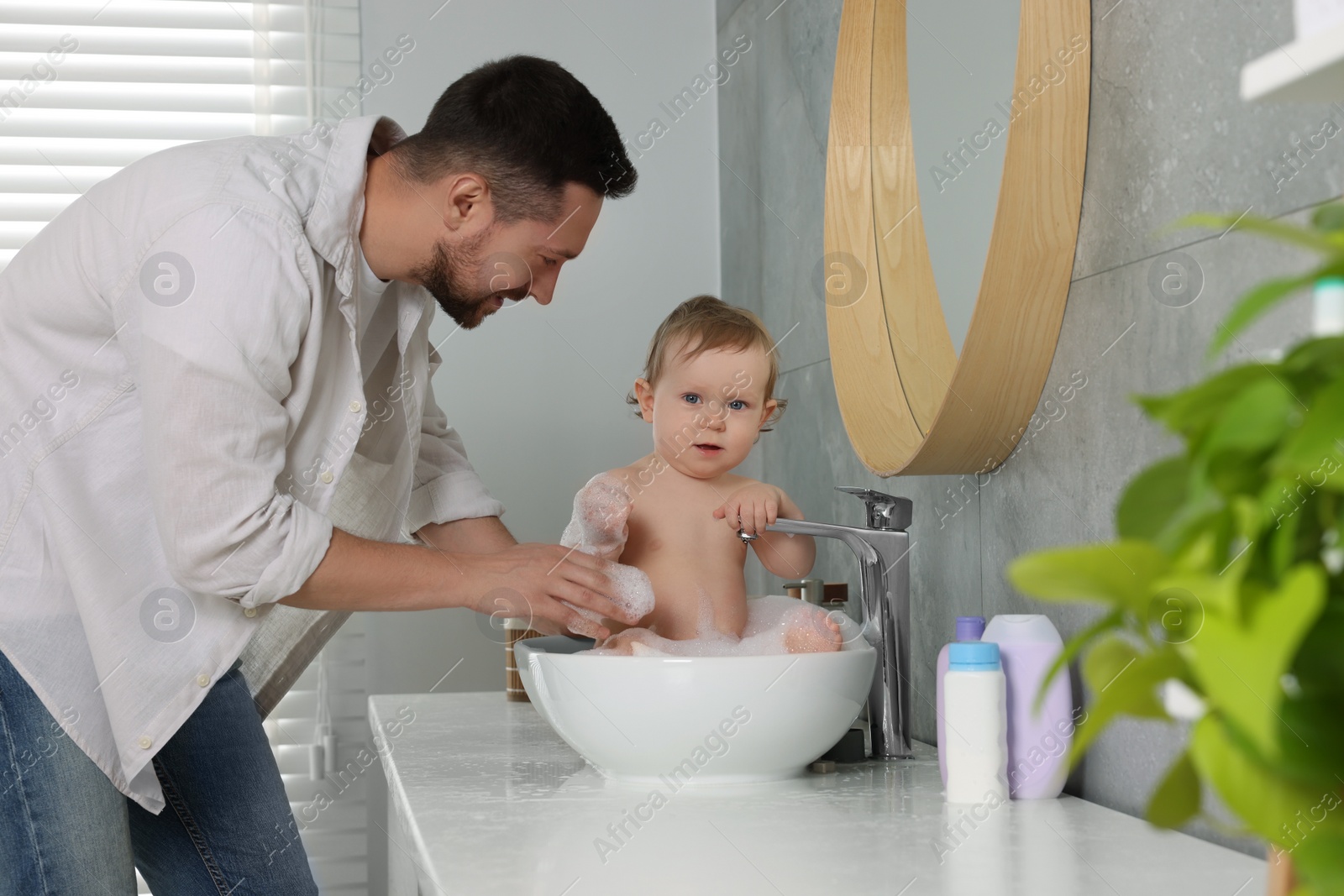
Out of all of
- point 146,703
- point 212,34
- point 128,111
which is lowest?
point 146,703

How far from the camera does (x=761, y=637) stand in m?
1.06

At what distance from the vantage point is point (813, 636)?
0.99 meters

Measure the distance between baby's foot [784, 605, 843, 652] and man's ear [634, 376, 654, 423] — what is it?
0.35m

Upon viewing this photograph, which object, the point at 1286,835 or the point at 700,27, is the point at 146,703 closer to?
the point at 1286,835

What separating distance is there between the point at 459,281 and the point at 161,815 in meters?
0.69

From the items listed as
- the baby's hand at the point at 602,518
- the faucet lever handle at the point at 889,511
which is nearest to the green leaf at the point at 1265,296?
the faucet lever handle at the point at 889,511

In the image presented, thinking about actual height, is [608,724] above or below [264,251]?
below

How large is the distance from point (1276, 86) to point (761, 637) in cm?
73

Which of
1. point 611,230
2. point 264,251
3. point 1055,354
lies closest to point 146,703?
point 264,251

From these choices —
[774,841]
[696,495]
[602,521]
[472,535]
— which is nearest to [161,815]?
[472,535]

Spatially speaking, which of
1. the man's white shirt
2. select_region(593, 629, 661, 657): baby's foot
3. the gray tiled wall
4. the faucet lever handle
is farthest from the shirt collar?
the gray tiled wall

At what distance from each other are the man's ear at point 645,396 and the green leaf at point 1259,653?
1048 mm

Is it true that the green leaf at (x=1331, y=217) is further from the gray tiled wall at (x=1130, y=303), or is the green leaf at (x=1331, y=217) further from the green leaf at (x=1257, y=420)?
the gray tiled wall at (x=1130, y=303)

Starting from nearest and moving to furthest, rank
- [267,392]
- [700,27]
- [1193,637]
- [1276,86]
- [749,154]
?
[1193,637] < [1276,86] < [267,392] < [749,154] < [700,27]
